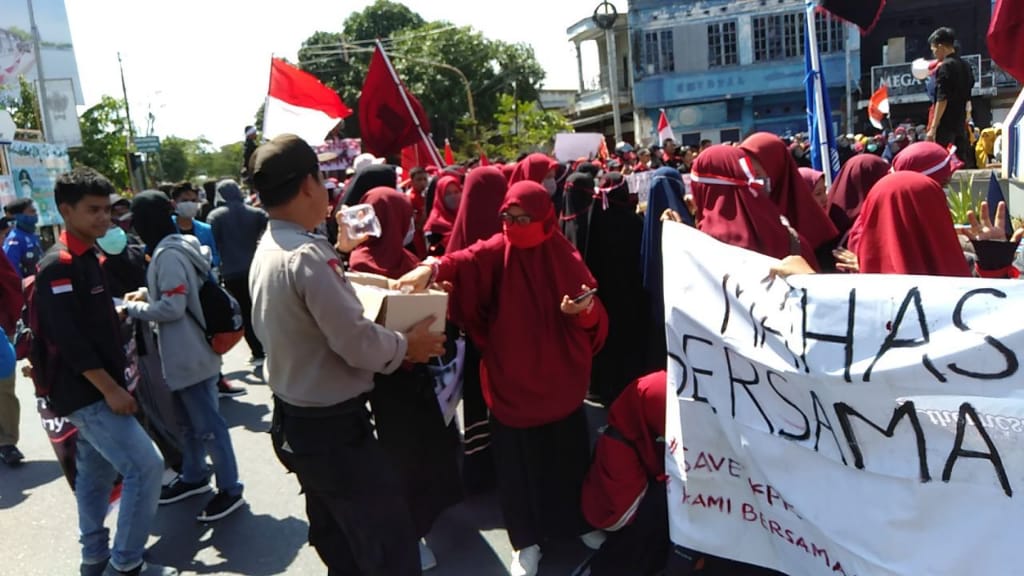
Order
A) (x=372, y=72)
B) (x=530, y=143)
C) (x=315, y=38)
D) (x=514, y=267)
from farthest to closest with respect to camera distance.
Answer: (x=315, y=38)
(x=530, y=143)
(x=372, y=72)
(x=514, y=267)

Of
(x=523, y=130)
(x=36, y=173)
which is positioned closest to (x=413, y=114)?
(x=36, y=173)

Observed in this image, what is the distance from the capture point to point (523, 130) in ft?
101

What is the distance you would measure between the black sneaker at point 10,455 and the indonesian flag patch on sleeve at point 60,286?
2913 mm

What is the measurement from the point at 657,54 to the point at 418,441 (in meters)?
29.1

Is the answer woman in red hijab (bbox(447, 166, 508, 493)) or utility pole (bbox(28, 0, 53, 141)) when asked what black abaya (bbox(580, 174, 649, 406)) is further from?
utility pole (bbox(28, 0, 53, 141))

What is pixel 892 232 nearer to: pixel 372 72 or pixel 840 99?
pixel 372 72

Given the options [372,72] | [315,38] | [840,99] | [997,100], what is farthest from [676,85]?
[372,72]

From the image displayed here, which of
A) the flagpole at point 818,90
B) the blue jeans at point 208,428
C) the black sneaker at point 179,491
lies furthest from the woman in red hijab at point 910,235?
the black sneaker at point 179,491

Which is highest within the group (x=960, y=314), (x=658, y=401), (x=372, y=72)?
(x=372, y=72)

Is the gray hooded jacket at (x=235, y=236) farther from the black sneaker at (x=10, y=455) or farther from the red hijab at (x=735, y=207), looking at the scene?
the red hijab at (x=735, y=207)

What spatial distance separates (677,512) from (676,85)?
29288mm

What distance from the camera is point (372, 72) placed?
7.18m

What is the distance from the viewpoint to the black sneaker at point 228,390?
6.32 m

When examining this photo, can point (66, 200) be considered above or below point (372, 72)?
below
